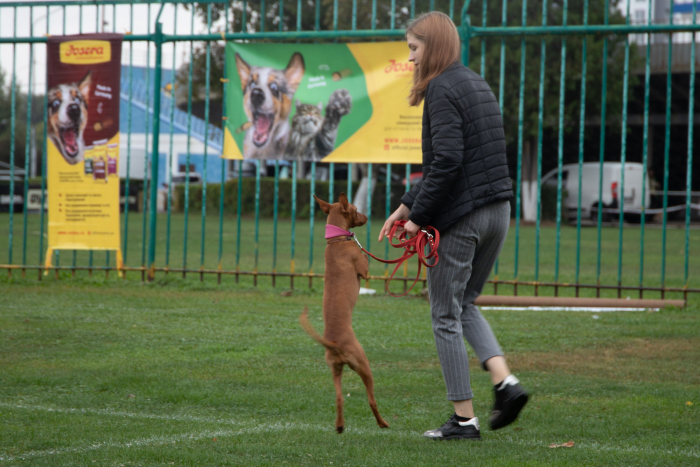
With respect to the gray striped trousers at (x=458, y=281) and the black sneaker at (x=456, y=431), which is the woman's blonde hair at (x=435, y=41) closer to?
the gray striped trousers at (x=458, y=281)

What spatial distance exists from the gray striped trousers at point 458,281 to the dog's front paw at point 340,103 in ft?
14.6

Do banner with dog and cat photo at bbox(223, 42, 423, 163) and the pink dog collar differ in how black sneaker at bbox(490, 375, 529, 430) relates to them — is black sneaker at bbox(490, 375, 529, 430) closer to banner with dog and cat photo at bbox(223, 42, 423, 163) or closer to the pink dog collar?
the pink dog collar

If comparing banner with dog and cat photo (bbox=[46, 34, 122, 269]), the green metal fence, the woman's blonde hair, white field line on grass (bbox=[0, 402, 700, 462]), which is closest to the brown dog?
white field line on grass (bbox=[0, 402, 700, 462])

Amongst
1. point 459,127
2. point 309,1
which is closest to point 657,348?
point 459,127

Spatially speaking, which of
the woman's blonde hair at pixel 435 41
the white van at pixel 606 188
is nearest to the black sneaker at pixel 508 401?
the woman's blonde hair at pixel 435 41

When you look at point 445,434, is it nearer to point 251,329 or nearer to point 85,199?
point 251,329

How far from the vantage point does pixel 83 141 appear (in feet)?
26.8

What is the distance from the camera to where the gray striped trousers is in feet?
11.1

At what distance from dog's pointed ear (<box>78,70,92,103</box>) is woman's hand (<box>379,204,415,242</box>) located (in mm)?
5677

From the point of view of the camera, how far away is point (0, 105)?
51344 millimetres

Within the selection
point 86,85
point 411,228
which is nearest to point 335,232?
point 411,228

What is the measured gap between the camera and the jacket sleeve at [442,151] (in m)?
3.26

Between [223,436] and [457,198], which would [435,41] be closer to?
[457,198]

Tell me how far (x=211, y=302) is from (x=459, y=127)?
15.0 ft
